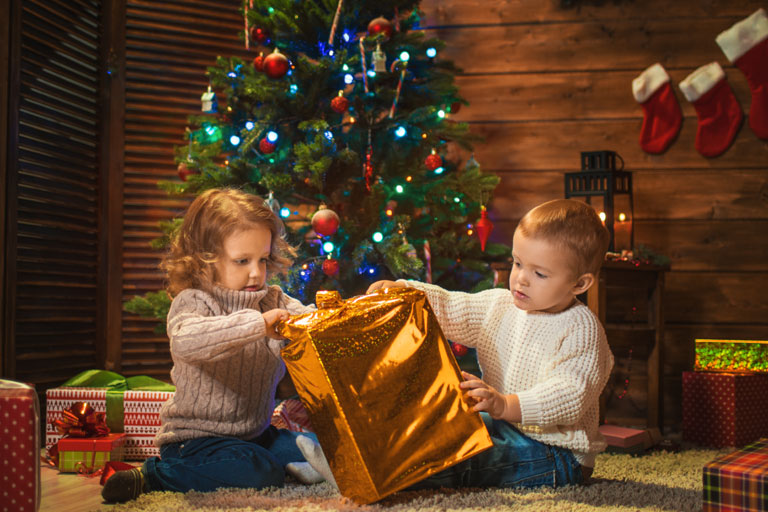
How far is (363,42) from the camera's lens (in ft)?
8.09

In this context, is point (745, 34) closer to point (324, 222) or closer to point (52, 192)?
point (324, 222)

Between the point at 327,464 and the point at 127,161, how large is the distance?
2.02 meters

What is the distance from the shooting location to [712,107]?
9.62 feet

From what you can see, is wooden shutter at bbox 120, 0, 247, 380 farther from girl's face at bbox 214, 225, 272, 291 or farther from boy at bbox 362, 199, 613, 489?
boy at bbox 362, 199, 613, 489

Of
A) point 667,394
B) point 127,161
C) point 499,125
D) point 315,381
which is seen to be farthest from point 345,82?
point 667,394

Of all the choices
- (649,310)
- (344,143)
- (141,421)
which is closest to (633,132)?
(649,310)

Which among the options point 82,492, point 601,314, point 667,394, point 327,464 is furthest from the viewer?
point 667,394

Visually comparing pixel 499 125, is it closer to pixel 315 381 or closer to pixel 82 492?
pixel 315 381

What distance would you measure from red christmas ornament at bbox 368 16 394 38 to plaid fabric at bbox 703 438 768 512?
1770mm

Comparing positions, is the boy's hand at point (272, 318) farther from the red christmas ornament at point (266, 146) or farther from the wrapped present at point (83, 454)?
the red christmas ornament at point (266, 146)

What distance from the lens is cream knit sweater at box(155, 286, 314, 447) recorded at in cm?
167

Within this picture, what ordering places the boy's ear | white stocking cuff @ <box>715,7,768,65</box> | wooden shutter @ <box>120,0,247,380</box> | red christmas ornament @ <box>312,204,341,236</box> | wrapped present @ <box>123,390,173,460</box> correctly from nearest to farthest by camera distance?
the boy's ear
wrapped present @ <box>123,390,173,460</box>
red christmas ornament @ <box>312,204,341,236</box>
white stocking cuff @ <box>715,7,768,65</box>
wooden shutter @ <box>120,0,247,380</box>

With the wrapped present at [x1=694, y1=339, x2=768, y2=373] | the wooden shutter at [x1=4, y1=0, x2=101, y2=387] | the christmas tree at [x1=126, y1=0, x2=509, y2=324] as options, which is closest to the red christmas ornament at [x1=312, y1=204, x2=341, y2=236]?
the christmas tree at [x1=126, y1=0, x2=509, y2=324]

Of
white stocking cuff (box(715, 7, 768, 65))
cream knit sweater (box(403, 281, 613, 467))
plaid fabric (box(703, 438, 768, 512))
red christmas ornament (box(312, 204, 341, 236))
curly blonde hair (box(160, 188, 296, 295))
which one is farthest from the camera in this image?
white stocking cuff (box(715, 7, 768, 65))
